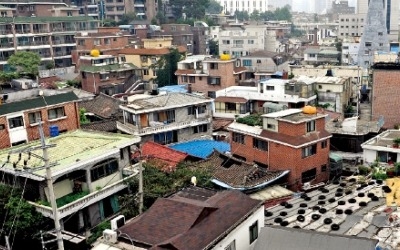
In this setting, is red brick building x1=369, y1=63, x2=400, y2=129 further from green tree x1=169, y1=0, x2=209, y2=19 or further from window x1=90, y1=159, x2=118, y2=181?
green tree x1=169, y1=0, x2=209, y2=19

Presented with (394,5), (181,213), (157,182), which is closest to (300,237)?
(181,213)

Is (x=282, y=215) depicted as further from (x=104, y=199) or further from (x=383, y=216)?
(x=104, y=199)

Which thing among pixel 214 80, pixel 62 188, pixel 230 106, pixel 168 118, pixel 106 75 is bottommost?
pixel 62 188

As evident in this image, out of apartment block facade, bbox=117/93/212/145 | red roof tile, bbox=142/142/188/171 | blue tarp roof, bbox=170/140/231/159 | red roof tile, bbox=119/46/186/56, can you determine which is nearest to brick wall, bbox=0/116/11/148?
red roof tile, bbox=142/142/188/171

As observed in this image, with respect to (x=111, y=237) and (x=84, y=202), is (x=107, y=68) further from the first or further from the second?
(x=111, y=237)

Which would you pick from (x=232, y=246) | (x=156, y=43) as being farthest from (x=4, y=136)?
(x=156, y=43)

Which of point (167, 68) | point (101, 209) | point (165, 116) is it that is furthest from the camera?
point (167, 68)
